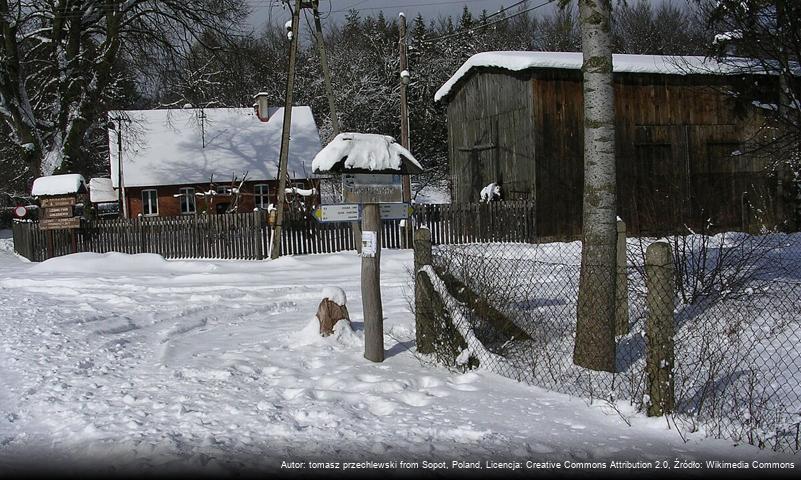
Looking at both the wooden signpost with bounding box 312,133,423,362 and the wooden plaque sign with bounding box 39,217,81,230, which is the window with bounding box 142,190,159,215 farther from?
the wooden signpost with bounding box 312,133,423,362

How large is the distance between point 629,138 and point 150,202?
76.3 feet

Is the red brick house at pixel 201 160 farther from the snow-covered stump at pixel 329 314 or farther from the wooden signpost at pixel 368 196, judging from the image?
the wooden signpost at pixel 368 196

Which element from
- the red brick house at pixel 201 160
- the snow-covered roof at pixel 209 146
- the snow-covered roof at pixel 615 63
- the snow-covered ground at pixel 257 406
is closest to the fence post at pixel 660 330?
the snow-covered ground at pixel 257 406

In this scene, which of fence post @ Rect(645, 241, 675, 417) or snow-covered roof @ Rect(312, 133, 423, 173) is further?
snow-covered roof @ Rect(312, 133, 423, 173)

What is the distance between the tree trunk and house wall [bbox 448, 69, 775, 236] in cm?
1297

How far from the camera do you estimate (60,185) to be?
1947cm

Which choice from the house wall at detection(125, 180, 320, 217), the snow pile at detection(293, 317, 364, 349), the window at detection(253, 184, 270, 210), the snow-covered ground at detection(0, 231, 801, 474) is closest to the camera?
the snow-covered ground at detection(0, 231, 801, 474)

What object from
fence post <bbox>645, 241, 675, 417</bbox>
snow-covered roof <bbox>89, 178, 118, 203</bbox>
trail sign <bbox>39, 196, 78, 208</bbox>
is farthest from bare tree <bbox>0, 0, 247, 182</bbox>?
fence post <bbox>645, 241, 675, 417</bbox>

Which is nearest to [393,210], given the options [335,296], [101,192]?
[335,296]

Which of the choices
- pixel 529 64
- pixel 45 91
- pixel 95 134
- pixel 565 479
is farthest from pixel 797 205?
pixel 95 134

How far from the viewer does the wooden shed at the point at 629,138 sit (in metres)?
19.8

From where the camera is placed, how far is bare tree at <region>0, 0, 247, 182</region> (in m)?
22.8

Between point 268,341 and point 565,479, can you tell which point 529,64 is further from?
point 565,479

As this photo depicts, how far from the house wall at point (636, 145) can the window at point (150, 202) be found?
17934 millimetres
